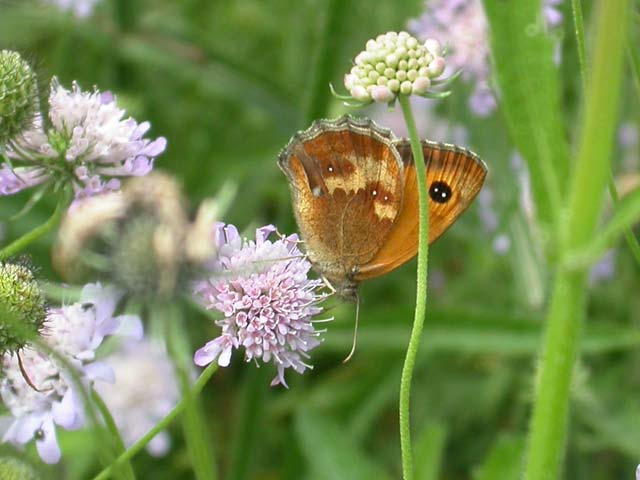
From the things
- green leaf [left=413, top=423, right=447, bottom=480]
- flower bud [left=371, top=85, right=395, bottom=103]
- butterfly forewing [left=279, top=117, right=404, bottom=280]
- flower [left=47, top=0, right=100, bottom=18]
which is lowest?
green leaf [left=413, top=423, right=447, bottom=480]

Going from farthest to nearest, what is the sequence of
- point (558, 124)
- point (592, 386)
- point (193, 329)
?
point (193, 329) < point (592, 386) < point (558, 124)

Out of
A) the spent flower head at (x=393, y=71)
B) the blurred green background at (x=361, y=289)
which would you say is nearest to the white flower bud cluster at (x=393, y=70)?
the spent flower head at (x=393, y=71)

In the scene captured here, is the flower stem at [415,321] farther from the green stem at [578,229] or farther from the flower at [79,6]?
the flower at [79,6]

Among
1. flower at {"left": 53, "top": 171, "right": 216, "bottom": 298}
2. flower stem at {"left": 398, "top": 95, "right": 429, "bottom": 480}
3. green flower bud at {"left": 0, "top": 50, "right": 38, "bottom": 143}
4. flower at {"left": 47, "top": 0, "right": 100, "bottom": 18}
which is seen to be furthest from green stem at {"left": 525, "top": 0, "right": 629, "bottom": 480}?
flower at {"left": 47, "top": 0, "right": 100, "bottom": 18}

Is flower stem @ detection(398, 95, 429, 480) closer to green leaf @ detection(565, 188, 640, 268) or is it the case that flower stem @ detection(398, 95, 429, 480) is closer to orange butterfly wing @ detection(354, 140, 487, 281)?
green leaf @ detection(565, 188, 640, 268)

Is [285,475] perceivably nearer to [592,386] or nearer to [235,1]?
[592,386]

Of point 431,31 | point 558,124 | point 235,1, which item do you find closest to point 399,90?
point 558,124
